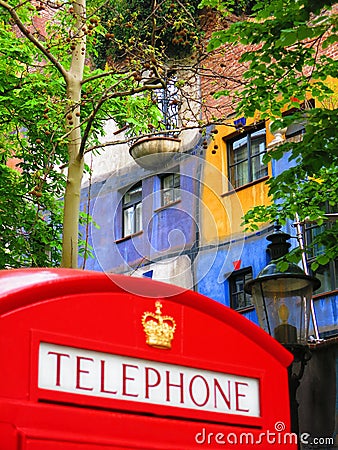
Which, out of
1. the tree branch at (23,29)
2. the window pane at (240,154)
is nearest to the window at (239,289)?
the window pane at (240,154)

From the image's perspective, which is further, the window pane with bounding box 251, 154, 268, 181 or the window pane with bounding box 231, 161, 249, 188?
the window pane with bounding box 231, 161, 249, 188

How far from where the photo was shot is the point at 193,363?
3.65 m

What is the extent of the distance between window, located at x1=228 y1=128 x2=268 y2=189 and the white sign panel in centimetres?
1573

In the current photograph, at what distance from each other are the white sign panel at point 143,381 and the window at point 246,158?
15.7 meters

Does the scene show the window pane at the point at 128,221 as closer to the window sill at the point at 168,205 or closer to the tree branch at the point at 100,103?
the window sill at the point at 168,205

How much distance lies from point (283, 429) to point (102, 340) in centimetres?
107

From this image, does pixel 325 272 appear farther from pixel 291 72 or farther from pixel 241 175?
pixel 291 72

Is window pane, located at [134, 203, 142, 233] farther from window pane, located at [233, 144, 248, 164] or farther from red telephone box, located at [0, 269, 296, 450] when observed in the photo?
window pane, located at [233, 144, 248, 164]

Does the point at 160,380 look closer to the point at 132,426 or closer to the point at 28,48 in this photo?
the point at 132,426

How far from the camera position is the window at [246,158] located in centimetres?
1967

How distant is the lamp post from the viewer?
8578 millimetres

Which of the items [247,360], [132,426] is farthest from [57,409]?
[247,360]

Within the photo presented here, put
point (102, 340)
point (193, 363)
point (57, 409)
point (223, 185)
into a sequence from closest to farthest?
point (57, 409) → point (102, 340) → point (193, 363) → point (223, 185)

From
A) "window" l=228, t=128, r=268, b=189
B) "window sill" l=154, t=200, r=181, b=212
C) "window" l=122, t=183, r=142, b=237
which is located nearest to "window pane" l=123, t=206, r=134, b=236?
"window" l=122, t=183, r=142, b=237
